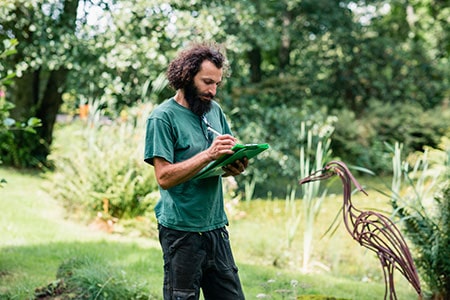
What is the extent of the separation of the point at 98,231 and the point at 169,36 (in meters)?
3.10

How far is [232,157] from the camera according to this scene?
8.05 ft

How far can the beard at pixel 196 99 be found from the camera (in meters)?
2.64

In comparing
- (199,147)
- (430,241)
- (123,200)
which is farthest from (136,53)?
(199,147)

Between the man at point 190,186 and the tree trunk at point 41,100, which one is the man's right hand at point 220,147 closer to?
the man at point 190,186

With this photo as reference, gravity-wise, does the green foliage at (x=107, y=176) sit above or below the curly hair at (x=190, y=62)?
below

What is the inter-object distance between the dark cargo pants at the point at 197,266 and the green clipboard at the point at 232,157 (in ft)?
0.90

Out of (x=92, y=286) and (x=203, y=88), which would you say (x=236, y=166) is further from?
(x=92, y=286)

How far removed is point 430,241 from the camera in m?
4.35

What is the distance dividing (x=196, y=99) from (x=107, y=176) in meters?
4.25

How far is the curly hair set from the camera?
2641mm

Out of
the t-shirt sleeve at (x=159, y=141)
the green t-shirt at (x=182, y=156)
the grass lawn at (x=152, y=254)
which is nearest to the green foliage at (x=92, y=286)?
the grass lawn at (x=152, y=254)

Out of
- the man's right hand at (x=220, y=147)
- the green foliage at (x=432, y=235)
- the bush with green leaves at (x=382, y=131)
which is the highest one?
the bush with green leaves at (x=382, y=131)

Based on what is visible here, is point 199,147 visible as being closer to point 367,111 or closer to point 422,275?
point 422,275

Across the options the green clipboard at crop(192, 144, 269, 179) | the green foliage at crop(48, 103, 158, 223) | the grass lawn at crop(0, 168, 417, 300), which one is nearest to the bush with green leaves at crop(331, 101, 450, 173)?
the grass lawn at crop(0, 168, 417, 300)
